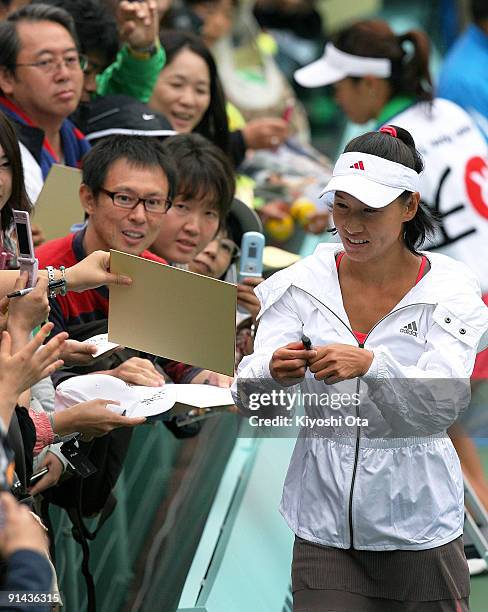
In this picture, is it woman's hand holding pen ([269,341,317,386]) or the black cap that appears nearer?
woman's hand holding pen ([269,341,317,386])

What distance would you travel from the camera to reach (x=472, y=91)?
6.61 m

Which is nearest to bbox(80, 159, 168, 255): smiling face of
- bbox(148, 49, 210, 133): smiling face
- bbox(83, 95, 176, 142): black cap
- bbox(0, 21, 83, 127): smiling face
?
bbox(0, 21, 83, 127): smiling face

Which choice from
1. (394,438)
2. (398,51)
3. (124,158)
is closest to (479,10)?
(398,51)

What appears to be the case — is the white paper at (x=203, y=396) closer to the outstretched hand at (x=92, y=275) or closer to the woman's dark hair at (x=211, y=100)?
the outstretched hand at (x=92, y=275)

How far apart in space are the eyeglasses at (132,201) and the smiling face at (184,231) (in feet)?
1.24

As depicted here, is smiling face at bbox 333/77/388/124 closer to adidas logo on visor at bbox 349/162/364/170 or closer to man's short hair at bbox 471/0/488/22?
man's short hair at bbox 471/0/488/22

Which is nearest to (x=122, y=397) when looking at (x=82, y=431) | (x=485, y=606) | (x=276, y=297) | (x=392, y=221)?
(x=82, y=431)

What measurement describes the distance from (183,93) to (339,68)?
684 mm

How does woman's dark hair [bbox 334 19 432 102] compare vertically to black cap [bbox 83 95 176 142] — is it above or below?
above

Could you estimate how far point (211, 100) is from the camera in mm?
5844

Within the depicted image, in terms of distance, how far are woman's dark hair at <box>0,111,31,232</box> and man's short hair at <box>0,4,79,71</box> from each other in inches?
49.8

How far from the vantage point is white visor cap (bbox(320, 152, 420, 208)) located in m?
3.27

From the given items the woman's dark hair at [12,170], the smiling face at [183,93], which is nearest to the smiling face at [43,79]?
the smiling face at [183,93]

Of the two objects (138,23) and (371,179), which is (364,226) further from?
(138,23)
